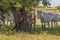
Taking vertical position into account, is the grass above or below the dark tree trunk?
below

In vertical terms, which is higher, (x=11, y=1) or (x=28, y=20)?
(x=11, y=1)

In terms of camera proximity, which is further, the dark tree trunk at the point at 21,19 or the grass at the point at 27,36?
the dark tree trunk at the point at 21,19

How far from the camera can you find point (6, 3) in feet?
48.7

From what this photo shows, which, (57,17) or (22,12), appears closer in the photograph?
(22,12)

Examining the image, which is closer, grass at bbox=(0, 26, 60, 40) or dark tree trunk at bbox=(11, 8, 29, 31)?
grass at bbox=(0, 26, 60, 40)

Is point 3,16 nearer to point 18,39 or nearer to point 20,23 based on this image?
point 20,23

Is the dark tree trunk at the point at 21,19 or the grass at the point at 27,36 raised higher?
the dark tree trunk at the point at 21,19

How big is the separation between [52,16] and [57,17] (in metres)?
0.85

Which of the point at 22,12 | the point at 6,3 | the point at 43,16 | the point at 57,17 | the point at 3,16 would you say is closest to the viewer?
the point at 6,3

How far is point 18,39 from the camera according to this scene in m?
12.7

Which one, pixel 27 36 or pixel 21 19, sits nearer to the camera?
pixel 27 36

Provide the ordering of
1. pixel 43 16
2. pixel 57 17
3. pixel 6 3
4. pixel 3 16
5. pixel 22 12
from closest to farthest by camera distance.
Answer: pixel 6 3
pixel 22 12
pixel 3 16
pixel 43 16
pixel 57 17

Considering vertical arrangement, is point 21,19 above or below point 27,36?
above

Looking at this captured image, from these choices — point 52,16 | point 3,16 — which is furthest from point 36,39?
point 52,16
